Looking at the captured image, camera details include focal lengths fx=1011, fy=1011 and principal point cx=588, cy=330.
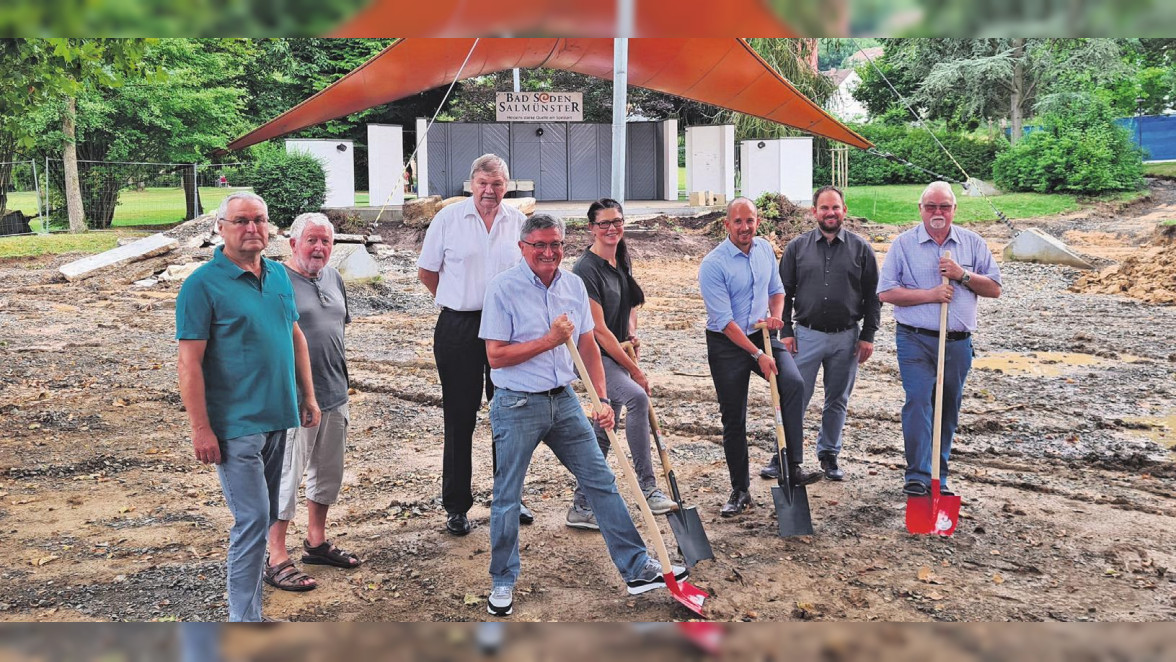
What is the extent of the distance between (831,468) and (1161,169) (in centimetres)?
2714

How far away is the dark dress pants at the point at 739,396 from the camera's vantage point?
5.64 meters

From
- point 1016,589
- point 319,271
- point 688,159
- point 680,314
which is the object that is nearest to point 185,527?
point 319,271

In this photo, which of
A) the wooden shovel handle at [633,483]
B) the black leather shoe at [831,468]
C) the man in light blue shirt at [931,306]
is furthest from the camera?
the black leather shoe at [831,468]

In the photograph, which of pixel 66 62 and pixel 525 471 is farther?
pixel 66 62

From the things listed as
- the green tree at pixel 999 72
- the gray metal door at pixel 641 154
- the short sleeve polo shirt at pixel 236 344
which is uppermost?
the green tree at pixel 999 72

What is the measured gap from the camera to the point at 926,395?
5812 millimetres

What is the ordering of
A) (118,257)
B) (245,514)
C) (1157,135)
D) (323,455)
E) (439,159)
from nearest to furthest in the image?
(245,514)
(323,455)
(118,257)
(439,159)
(1157,135)

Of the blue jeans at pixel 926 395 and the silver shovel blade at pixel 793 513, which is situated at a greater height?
the blue jeans at pixel 926 395

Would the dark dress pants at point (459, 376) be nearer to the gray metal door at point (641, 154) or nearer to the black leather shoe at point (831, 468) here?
Result: the black leather shoe at point (831, 468)

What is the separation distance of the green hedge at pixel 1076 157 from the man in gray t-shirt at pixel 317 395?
79.2ft

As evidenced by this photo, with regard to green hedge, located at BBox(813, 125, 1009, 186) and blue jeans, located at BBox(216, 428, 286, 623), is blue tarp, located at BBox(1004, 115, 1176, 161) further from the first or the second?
blue jeans, located at BBox(216, 428, 286, 623)

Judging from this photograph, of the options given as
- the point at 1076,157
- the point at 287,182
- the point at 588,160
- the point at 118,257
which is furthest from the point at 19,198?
the point at 1076,157

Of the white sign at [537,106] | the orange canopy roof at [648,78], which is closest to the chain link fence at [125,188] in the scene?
the white sign at [537,106]

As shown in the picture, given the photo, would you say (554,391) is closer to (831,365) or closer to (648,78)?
(831,365)
